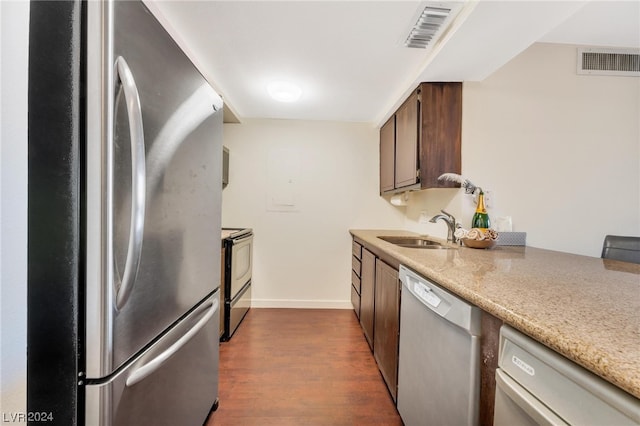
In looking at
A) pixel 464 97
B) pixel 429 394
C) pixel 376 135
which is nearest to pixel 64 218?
pixel 429 394

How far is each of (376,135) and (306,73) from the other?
142 centimetres

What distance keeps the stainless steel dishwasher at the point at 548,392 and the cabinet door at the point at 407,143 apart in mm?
1556

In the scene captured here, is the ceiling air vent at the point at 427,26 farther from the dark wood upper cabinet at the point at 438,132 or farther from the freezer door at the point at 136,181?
the freezer door at the point at 136,181

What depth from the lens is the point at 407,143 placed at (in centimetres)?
224

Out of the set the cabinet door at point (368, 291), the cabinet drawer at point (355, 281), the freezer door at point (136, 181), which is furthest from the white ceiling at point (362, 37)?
the cabinet drawer at point (355, 281)

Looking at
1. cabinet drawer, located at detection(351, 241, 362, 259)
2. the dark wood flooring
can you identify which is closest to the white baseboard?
the dark wood flooring

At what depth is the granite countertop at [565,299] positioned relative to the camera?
45cm

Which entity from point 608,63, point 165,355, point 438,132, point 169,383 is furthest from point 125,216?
point 608,63

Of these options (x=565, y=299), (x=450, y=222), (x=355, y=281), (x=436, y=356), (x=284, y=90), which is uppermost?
(x=284, y=90)

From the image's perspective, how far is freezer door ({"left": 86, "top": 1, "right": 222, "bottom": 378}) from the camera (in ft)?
2.16

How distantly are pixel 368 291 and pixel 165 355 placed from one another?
5.33 ft

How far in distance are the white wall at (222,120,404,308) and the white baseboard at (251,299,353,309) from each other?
0.04 ft

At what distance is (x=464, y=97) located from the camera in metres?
1.96

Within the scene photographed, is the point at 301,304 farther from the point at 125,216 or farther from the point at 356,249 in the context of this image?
the point at 125,216
